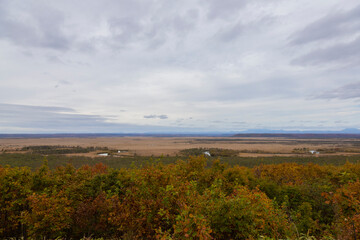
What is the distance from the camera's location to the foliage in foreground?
7.15 meters

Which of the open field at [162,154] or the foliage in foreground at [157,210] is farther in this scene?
the open field at [162,154]

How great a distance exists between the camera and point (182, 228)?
6.31m

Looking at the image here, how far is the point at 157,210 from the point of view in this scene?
8750mm

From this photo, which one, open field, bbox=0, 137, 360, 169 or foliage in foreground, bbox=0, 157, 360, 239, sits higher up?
foliage in foreground, bbox=0, 157, 360, 239

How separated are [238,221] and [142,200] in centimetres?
420

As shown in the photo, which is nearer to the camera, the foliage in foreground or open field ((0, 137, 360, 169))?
the foliage in foreground

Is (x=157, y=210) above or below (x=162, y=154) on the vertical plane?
below

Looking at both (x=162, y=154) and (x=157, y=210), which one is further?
(x=162, y=154)

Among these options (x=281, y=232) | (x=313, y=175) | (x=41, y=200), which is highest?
(x=41, y=200)

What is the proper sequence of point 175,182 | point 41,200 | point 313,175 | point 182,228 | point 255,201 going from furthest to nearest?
1. point 313,175
2. point 41,200
3. point 175,182
4. point 255,201
5. point 182,228

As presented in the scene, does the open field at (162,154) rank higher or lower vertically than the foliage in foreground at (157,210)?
lower

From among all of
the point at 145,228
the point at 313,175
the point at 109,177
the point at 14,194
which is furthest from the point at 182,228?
the point at 313,175

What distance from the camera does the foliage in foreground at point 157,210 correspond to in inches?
281

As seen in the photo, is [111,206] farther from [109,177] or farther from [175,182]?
[109,177]
